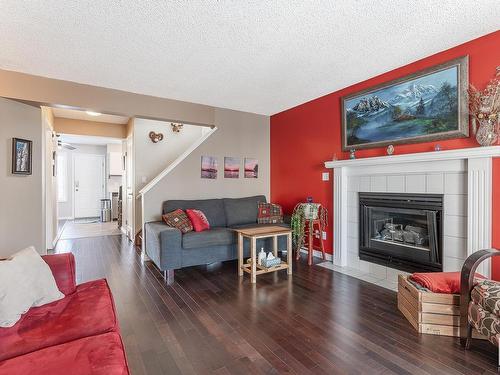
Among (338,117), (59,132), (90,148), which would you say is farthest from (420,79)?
(90,148)

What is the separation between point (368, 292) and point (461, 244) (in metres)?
0.98

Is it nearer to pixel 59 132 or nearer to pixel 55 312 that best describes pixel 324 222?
pixel 55 312

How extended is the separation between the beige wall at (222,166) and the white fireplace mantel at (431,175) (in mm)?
1665

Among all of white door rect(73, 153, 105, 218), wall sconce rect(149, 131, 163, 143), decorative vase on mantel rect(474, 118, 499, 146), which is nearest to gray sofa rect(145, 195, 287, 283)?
wall sconce rect(149, 131, 163, 143)

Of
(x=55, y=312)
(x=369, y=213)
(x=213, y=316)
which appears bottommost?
(x=213, y=316)

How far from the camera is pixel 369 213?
3.41 meters

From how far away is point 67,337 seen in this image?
130cm

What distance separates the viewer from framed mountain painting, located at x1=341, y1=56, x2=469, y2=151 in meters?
2.55

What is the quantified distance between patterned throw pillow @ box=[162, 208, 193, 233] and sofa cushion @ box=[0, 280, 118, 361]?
1.78 metres

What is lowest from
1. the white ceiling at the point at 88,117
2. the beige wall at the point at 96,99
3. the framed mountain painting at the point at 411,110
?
the framed mountain painting at the point at 411,110

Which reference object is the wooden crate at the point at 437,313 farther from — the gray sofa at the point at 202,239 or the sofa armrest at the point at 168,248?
the sofa armrest at the point at 168,248

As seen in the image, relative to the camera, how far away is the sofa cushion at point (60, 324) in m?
1.24

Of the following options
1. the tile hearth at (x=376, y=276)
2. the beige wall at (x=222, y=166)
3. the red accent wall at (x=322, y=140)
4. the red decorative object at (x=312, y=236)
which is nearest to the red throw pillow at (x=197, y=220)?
the beige wall at (x=222, y=166)

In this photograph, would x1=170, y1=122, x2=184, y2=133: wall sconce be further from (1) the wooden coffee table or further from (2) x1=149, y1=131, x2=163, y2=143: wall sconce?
(1) the wooden coffee table
